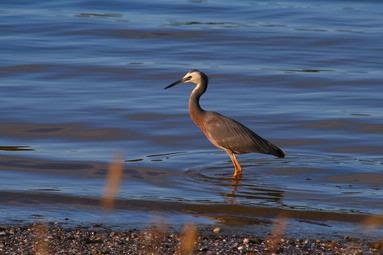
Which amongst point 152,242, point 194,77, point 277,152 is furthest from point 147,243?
point 194,77

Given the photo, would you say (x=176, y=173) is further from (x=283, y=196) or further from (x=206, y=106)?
(x=206, y=106)

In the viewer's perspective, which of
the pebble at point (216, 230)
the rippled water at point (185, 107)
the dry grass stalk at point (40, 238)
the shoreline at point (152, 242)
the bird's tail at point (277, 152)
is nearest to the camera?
the dry grass stalk at point (40, 238)

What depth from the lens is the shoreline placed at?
7977 millimetres

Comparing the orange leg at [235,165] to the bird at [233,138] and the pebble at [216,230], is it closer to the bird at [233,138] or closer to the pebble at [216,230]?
the bird at [233,138]

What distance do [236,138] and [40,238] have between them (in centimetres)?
417

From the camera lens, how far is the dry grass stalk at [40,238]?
770 centimetres

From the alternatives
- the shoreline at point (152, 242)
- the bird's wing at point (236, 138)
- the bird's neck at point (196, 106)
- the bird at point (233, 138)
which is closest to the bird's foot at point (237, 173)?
the bird at point (233, 138)

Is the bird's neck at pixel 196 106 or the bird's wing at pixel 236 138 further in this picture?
the bird's neck at pixel 196 106

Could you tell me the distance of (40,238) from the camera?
26.3 ft

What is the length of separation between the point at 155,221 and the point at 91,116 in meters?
5.14

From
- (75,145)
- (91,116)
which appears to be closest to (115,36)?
(91,116)

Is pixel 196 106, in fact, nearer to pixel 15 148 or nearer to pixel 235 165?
pixel 235 165

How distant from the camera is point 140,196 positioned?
33.6 ft

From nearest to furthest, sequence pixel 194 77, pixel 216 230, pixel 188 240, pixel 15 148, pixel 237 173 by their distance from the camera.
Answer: pixel 188 240
pixel 216 230
pixel 237 173
pixel 15 148
pixel 194 77
